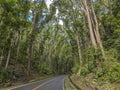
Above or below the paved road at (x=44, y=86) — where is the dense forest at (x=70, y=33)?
above

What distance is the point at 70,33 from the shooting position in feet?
141

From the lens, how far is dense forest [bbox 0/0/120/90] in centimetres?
1798

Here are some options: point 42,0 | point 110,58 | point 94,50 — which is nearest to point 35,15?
point 42,0

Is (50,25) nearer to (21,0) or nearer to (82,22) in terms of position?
(82,22)

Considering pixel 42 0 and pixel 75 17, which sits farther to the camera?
pixel 75 17

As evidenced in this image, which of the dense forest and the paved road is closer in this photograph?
the paved road

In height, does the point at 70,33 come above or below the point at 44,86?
above

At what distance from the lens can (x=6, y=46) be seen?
87.5 feet

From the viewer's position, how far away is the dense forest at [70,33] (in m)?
18.0

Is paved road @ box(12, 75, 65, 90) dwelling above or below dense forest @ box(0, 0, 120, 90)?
below

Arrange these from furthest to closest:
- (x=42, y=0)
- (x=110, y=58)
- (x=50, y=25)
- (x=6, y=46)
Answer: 1. (x=50, y=25)
2. (x=42, y=0)
3. (x=6, y=46)
4. (x=110, y=58)

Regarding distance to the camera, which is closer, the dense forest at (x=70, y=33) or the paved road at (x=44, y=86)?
the paved road at (x=44, y=86)

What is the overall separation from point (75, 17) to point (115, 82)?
24609 millimetres

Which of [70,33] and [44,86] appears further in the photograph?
[70,33]
